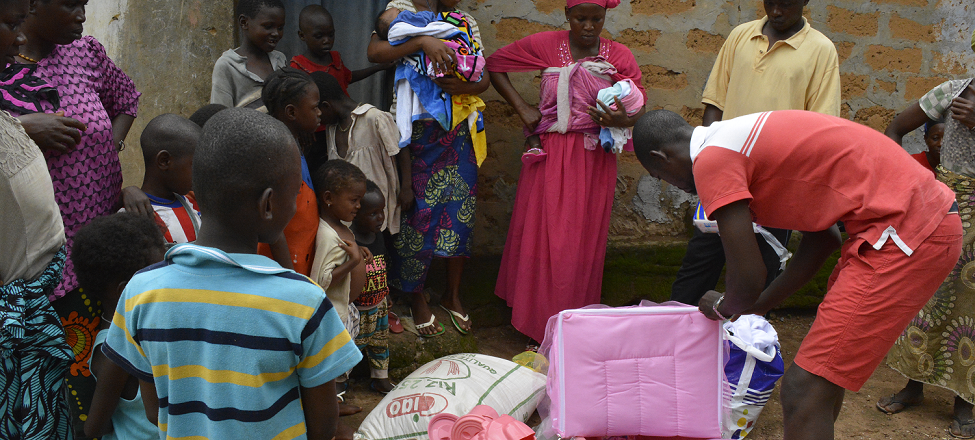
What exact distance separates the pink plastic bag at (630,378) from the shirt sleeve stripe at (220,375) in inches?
62.7

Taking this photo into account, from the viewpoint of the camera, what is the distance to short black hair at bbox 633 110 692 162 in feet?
7.54

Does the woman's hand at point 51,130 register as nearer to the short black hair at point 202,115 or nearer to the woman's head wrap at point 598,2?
the short black hair at point 202,115

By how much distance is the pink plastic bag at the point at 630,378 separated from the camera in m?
2.83

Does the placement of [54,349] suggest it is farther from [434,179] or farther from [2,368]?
[434,179]

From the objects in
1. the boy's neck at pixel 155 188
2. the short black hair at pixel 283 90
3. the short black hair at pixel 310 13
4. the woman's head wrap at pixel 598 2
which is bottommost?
the boy's neck at pixel 155 188

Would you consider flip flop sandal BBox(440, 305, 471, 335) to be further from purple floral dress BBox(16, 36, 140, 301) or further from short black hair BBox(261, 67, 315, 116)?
purple floral dress BBox(16, 36, 140, 301)

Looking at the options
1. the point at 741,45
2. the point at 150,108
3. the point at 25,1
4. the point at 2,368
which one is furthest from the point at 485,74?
the point at 2,368

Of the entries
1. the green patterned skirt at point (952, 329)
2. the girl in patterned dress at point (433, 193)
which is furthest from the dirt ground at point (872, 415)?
the girl in patterned dress at point (433, 193)

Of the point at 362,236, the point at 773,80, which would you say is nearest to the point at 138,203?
the point at 362,236

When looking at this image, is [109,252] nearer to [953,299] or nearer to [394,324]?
[394,324]

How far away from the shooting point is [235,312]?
1.37 m

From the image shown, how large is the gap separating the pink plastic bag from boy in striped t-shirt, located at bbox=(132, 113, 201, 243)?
143 centimetres

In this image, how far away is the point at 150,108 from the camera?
3465mm

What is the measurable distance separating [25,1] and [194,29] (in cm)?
179
